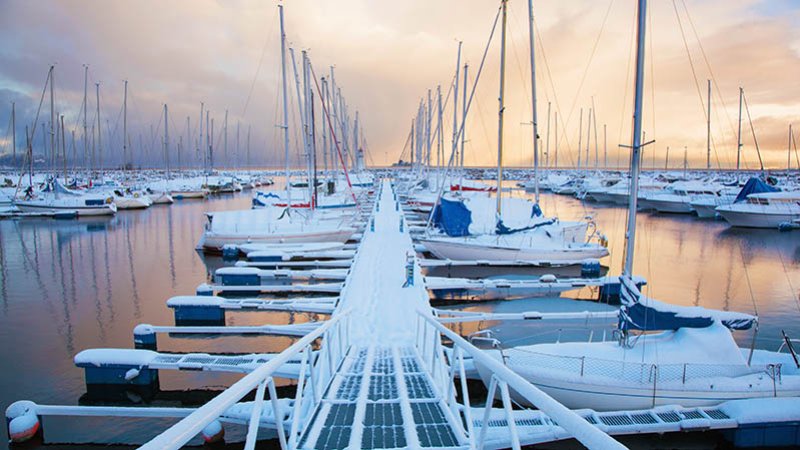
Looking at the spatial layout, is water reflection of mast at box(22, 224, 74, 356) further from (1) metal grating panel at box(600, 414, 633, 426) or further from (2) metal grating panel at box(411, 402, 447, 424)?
(1) metal grating panel at box(600, 414, 633, 426)

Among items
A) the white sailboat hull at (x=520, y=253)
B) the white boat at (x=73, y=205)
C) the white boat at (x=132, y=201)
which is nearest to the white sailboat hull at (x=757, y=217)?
the white sailboat hull at (x=520, y=253)

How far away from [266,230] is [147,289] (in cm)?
602

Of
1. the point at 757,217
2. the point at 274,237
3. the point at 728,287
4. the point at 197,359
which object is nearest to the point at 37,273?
the point at 274,237

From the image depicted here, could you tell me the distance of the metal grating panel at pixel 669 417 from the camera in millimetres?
7352

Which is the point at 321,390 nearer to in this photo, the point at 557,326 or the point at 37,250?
the point at 557,326

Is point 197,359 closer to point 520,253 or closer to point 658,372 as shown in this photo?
point 658,372

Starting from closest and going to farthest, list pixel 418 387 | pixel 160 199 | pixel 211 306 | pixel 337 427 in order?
pixel 337 427
pixel 418 387
pixel 211 306
pixel 160 199

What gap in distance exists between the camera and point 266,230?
73.0 ft

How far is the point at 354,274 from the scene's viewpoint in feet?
47.5

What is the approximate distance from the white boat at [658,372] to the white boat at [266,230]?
14940mm

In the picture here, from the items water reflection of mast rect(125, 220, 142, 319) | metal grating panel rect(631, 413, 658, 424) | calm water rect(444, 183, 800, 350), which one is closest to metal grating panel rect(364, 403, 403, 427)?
metal grating panel rect(631, 413, 658, 424)

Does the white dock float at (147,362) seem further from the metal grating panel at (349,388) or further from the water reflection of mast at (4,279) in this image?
the water reflection of mast at (4,279)

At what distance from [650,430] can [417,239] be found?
46.0 feet

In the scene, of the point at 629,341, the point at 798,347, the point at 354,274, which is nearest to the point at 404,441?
the point at 629,341
